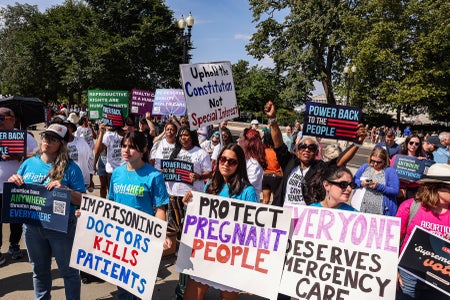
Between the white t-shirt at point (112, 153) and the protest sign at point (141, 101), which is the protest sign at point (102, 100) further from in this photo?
the white t-shirt at point (112, 153)

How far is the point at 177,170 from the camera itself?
16.4 ft

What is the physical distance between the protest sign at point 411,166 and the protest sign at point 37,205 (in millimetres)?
4825

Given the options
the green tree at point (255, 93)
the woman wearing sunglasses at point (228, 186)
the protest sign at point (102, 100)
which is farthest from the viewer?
the green tree at point (255, 93)

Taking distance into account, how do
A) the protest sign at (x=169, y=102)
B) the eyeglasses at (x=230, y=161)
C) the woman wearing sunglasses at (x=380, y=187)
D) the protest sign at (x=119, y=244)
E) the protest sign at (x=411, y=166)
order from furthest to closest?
the protest sign at (x=169, y=102) < the protest sign at (x=411, y=166) < the woman wearing sunglasses at (x=380, y=187) < the eyeglasses at (x=230, y=161) < the protest sign at (x=119, y=244)

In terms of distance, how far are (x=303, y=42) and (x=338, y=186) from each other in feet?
118

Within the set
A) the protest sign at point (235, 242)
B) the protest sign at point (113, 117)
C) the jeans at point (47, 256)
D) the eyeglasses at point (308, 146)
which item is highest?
the protest sign at point (113, 117)

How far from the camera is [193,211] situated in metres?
3.06

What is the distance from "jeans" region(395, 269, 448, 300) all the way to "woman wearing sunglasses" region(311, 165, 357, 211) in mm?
763

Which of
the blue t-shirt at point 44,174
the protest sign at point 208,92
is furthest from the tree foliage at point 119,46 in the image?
the blue t-shirt at point 44,174

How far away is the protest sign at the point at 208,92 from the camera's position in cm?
479

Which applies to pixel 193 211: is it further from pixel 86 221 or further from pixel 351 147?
pixel 351 147

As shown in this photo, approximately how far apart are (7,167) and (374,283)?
14.5ft

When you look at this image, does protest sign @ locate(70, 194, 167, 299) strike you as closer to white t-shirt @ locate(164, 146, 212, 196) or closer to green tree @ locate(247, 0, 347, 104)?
white t-shirt @ locate(164, 146, 212, 196)

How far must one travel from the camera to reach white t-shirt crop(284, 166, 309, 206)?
3.90 m
